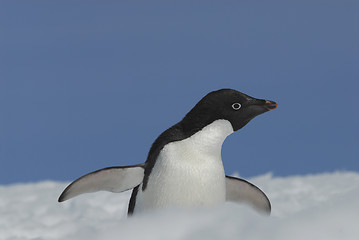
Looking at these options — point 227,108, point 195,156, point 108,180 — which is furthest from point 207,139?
point 108,180

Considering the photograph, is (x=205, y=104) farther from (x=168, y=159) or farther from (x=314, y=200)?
(x=314, y=200)

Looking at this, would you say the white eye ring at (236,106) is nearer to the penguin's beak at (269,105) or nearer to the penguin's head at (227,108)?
the penguin's head at (227,108)

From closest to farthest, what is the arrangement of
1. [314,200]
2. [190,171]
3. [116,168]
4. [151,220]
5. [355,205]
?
[355,205] < [151,220] < [190,171] < [116,168] < [314,200]

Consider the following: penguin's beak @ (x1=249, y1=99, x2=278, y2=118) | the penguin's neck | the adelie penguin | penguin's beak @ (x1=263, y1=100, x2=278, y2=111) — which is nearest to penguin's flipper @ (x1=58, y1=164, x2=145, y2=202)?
the adelie penguin

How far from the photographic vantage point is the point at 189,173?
400cm

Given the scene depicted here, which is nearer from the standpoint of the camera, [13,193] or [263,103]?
[263,103]

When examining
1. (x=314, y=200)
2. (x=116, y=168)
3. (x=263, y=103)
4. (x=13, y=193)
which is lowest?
(x=116, y=168)

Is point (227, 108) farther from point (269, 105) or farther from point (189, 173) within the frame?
point (189, 173)

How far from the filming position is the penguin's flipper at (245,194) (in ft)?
15.5

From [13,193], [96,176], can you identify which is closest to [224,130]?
[96,176]

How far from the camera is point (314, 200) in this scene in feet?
25.2

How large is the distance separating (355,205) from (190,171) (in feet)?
4.33

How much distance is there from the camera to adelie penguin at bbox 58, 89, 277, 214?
4000mm

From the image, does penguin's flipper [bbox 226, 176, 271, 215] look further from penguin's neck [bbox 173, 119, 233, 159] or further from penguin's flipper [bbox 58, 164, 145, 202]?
penguin's flipper [bbox 58, 164, 145, 202]
